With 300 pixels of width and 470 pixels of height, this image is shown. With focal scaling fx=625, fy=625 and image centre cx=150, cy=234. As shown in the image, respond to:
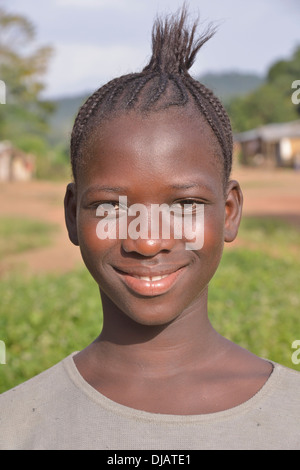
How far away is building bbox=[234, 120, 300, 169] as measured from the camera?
119 feet

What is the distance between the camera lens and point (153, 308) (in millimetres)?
1659

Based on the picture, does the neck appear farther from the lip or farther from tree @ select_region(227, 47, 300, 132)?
tree @ select_region(227, 47, 300, 132)

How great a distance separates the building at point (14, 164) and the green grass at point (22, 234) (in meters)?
20.2

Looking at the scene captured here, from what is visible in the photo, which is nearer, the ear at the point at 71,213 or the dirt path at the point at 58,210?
the ear at the point at 71,213

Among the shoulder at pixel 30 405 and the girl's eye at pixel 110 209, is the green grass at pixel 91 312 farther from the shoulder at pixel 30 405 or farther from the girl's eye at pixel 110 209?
the girl's eye at pixel 110 209

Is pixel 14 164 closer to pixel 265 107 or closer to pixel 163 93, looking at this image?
pixel 265 107

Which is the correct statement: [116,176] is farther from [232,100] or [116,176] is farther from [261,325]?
[232,100]

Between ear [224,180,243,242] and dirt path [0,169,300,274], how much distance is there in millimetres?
6341

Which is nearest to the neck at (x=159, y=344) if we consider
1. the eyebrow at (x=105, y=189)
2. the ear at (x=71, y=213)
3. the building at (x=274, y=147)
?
the ear at (x=71, y=213)

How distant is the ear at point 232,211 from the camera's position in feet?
6.19

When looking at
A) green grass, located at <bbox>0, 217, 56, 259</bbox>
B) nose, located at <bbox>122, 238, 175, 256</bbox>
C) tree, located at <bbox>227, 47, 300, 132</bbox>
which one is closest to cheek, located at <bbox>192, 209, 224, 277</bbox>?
nose, located at <bbox>122, 238, 175, 256</bbox>

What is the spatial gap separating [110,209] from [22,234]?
33.0ft

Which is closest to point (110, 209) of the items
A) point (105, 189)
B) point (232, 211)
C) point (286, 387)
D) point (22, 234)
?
point (105, 189)

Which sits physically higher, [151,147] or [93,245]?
[151,147]
